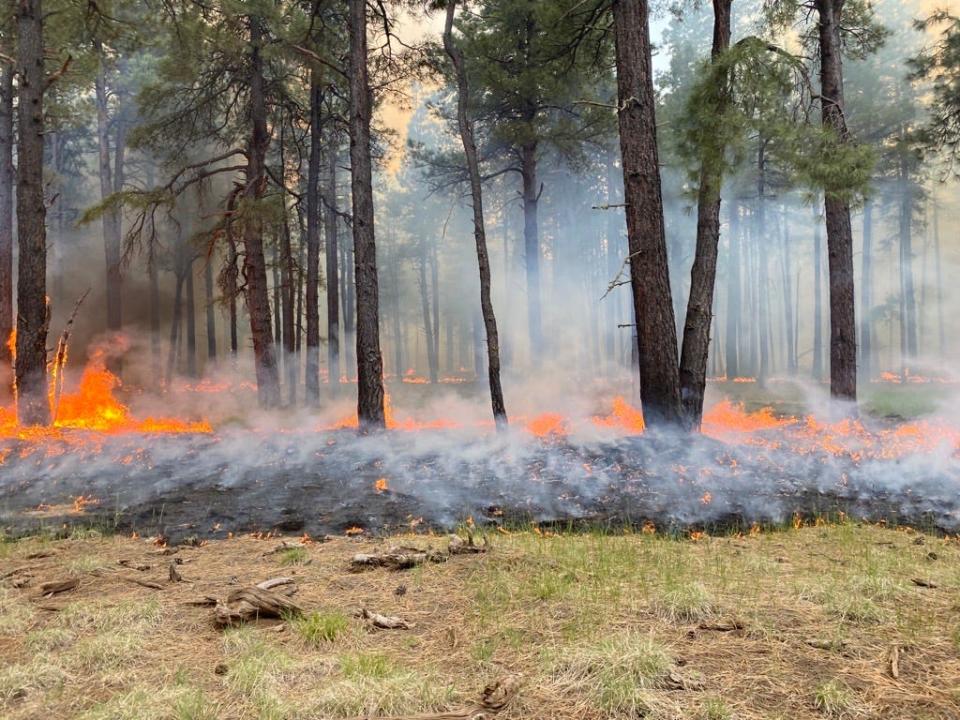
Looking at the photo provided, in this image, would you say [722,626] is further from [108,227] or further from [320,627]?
[108,227]

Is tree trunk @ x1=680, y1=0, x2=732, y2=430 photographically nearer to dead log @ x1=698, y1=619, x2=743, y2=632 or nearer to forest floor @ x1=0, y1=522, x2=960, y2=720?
forest floor @ x1=0, y1=522, x2=960, y2=720

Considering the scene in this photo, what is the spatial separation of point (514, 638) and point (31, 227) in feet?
44.4

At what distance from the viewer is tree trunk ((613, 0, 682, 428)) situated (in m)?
9.49

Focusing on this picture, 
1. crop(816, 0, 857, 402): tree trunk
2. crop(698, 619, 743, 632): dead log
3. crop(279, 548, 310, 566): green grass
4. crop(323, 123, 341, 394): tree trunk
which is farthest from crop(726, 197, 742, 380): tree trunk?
crop(698, 619, 743, 632): dead log

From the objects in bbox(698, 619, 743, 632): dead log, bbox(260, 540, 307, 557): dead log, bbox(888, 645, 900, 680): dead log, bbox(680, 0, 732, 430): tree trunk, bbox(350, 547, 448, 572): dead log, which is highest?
bbox(680, 0, 732, 430): tree trunk

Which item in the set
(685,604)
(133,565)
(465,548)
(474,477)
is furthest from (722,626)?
(474,477)

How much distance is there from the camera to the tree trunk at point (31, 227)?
12.2 m

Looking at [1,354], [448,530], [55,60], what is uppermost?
[55,60]

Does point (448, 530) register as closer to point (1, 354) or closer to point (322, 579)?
point (322, 579)

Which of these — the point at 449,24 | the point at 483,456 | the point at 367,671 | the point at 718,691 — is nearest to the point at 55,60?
the point at 449,24

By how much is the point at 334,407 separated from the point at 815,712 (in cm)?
1616

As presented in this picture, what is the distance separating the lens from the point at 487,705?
9.02 ft

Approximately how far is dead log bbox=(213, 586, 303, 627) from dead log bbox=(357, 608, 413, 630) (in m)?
0.47

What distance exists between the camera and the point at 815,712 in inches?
105
